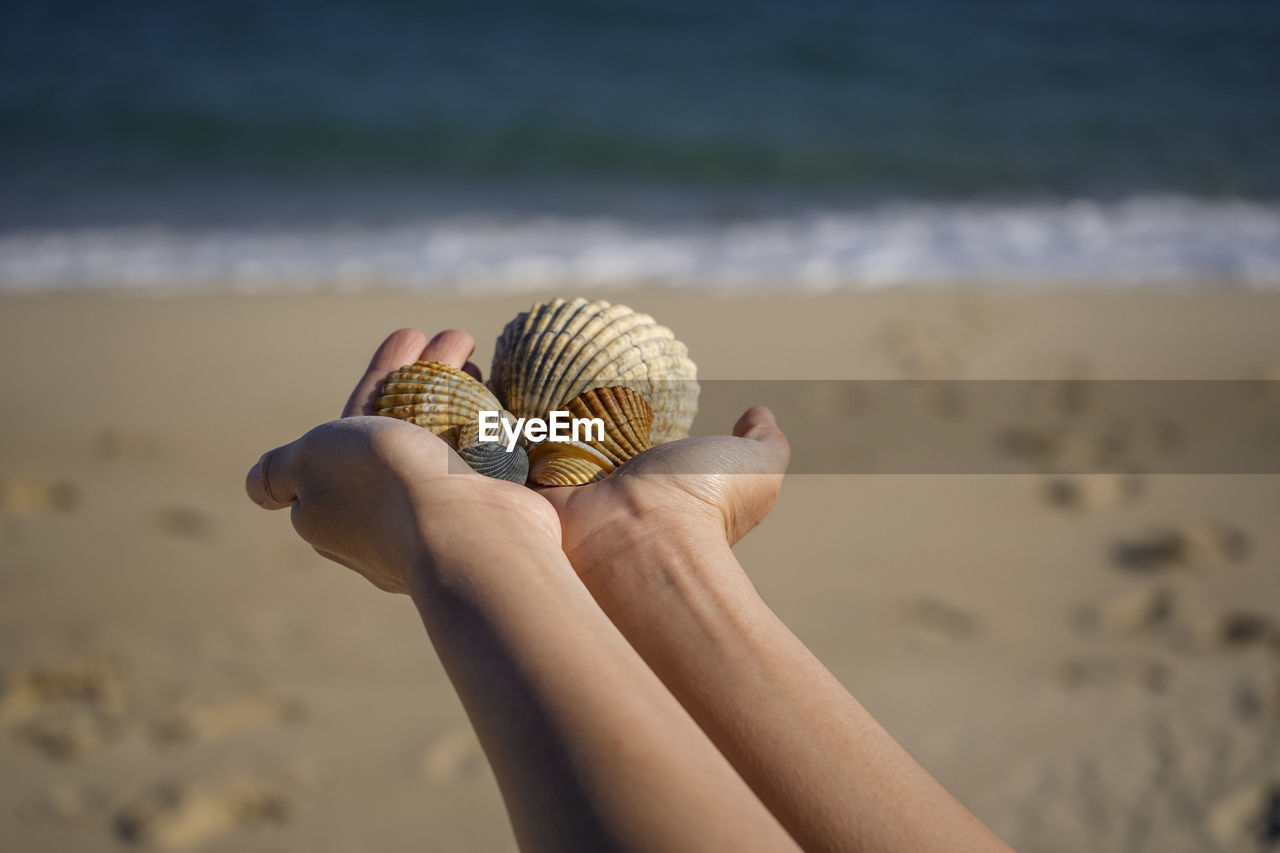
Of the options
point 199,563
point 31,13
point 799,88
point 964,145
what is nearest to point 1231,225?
point 964,145

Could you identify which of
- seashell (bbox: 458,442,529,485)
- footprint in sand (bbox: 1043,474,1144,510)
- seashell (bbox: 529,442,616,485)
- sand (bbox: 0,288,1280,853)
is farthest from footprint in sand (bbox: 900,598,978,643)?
seashell (bbox: 458,442,529,485)

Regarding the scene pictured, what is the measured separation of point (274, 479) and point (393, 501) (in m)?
0.39

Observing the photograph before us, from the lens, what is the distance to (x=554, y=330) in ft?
7.41

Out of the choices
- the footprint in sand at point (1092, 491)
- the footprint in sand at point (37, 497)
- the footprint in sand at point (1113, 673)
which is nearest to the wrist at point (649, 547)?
the footprint in sand at point (1113, 673)

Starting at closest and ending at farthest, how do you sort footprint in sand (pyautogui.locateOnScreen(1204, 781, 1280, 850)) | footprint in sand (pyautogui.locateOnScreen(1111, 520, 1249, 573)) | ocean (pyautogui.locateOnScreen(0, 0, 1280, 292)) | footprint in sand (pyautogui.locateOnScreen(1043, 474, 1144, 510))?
footprint in sand (pyautogui.locateOnScreen(1204, 781, 1280, 850)) < footprint in sand (pyautogui.locateOnScreen(1111, 520, 1249, 573)) < footprint in sand (pyautogui.locateOnScreen(1043, 474, 1144, 510)) < ocean (pyautogui.locateOnScreen(0, 0, 1280, 292))

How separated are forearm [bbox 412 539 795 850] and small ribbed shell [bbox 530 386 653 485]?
621mm

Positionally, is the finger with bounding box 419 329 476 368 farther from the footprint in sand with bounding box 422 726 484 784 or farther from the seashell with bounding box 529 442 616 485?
the footprint in sand with bounding box 422 726 484 784

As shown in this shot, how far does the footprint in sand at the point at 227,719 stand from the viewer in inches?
108

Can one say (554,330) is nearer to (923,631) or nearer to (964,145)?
(923,631)

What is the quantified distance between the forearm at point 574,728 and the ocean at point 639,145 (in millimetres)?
4500

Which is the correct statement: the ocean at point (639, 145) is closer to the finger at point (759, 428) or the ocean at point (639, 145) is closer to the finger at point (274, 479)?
the finger at point (759, 428)

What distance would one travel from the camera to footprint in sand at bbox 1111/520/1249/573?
3.27 m

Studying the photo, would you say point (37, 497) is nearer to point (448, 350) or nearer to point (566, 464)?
point (448, 350)

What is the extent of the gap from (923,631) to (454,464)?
199 centimetres
